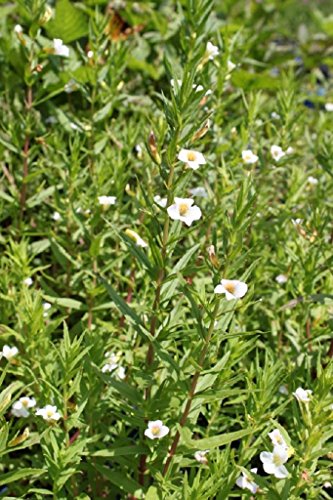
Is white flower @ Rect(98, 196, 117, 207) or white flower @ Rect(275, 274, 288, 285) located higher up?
white flower @ Rect(98, 196, 117, 207)

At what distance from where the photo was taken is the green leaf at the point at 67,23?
4.04 metres

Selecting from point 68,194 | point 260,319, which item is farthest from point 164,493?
point 68,194

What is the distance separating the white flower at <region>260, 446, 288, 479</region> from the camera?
1834 millimetres

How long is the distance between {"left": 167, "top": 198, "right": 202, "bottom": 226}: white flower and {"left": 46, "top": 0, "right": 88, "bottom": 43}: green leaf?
8.69 ft

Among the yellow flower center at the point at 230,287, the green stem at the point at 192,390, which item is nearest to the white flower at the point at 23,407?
the green stem at the point at 192,390

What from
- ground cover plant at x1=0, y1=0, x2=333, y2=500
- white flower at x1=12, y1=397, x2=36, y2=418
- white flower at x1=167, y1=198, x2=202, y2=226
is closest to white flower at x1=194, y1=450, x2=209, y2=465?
ground cover plant at x1=0, y1=0, x2=333, y2=500

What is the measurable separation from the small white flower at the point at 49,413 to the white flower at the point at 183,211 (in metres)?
0.73

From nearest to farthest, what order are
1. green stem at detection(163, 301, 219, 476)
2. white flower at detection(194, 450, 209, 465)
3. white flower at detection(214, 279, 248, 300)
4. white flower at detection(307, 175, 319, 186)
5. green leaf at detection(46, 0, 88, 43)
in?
white flower at detection(214, 279, 248, 300)
green stem at detection(163, 301, 219, 476)
white flower at detection(194, 450, 209, 465)
white flower at detection(307, 175, 319, 186)
green leaf at detection(46, 0, 88, 43)

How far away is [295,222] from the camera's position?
267 cm

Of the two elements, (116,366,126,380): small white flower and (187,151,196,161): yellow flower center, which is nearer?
(187,151,196,161): yellow flower center

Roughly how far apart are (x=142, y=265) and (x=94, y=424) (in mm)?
677

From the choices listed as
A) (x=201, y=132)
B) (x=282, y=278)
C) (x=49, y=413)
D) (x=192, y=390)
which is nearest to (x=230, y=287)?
(x=192, y=390)

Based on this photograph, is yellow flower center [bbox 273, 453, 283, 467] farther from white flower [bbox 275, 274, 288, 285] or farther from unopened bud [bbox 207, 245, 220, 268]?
white flower [bbox 275, 274, 288, 285]

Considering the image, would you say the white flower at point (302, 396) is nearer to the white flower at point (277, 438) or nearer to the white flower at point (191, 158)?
the white flower at point (277, 438)
